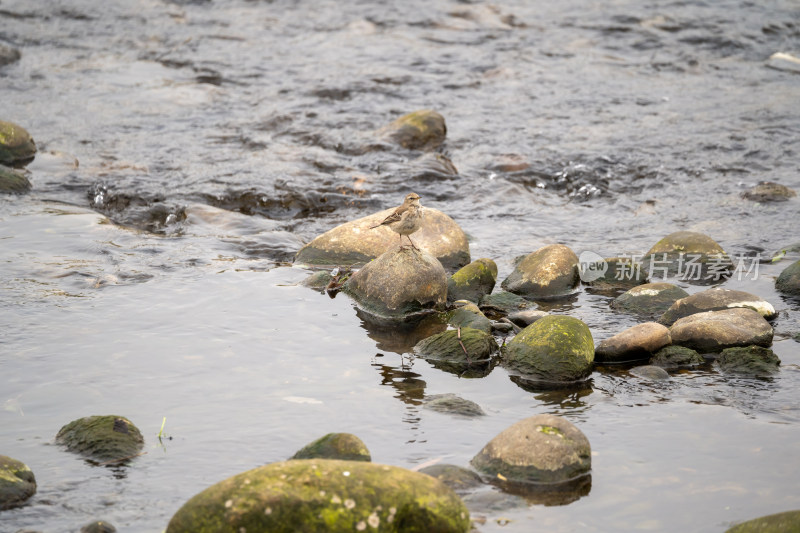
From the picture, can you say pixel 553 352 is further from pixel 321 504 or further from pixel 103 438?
pixel 103 438

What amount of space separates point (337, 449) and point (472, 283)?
3131 mm

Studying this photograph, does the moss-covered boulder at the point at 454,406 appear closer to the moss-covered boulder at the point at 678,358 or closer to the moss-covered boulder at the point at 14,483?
the moss-covered boulder at the point at 678,358

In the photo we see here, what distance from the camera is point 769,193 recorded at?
9633 mm

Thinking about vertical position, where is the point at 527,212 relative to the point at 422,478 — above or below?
below

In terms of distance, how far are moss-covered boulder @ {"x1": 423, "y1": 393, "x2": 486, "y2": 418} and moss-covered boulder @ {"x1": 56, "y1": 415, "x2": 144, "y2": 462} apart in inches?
67.4

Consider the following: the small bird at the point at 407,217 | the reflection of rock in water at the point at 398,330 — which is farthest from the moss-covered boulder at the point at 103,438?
the small bird at the point at 407,217

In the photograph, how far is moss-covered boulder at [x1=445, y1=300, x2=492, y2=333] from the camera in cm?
654

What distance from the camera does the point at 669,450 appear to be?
15.9 feet

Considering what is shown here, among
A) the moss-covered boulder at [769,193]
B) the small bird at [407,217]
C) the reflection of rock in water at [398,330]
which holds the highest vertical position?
the small bird at [407,217]

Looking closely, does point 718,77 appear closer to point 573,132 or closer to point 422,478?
point 573,132

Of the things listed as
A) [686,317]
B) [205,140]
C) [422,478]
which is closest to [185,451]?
[422,478]

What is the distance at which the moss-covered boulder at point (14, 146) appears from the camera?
1043 cm

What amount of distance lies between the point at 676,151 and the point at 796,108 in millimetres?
2599

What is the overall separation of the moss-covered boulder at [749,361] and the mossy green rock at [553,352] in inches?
35.1
